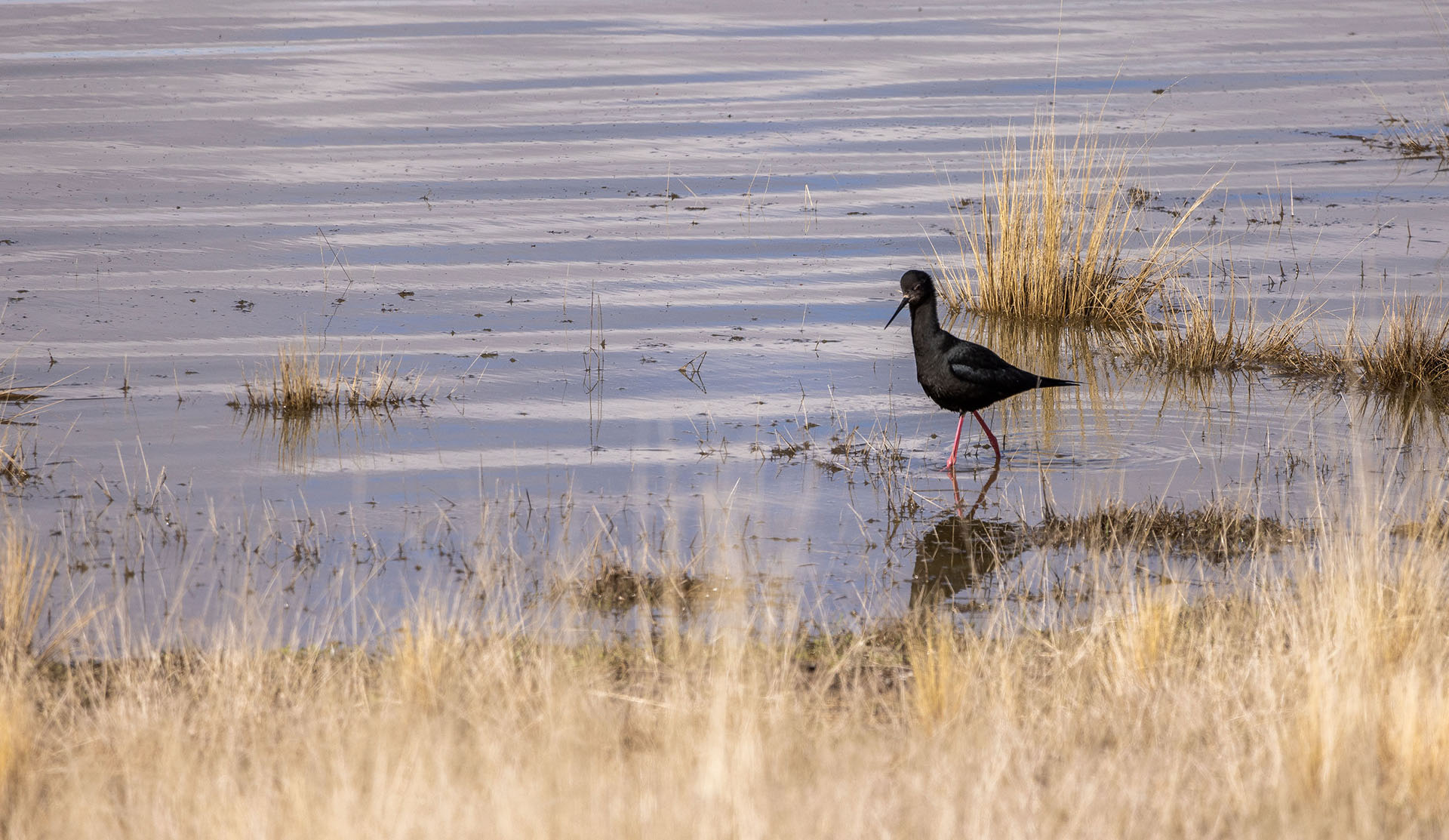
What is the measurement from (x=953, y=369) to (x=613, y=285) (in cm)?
498

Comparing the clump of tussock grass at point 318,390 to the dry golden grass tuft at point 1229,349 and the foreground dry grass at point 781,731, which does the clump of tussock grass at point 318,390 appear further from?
the dry golden grass tuft at point 1229,349

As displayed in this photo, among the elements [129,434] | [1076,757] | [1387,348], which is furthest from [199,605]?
[1387,348]

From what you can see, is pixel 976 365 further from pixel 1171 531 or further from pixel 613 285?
pixel 613 285

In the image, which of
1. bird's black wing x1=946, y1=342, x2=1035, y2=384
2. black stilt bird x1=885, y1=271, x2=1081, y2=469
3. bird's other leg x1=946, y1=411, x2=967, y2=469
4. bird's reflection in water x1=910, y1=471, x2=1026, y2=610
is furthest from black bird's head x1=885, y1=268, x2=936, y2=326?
bird's reflection in water x1=910, y1=471, x2=1026, y2=610

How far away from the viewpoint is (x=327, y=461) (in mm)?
8273

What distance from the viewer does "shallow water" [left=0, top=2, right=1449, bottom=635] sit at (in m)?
7.30

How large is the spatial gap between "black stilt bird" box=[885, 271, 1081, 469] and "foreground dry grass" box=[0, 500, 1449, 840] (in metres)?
2.88

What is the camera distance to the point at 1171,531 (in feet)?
22.3

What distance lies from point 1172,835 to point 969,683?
1.06 metres

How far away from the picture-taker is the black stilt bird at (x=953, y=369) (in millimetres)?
8344

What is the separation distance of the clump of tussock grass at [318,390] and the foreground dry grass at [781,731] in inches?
141

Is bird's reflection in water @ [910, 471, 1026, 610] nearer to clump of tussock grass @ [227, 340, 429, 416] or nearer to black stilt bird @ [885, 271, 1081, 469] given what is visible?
black stilt bird @ [885, 271, 1081, 469]

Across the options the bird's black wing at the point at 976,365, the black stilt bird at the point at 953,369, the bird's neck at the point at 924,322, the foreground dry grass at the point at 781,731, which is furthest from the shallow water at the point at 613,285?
the foreground dry grass at the point at 781,731

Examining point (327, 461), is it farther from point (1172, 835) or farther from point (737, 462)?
point (1172, 835)
